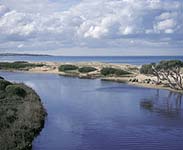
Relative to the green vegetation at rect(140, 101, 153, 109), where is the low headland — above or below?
above

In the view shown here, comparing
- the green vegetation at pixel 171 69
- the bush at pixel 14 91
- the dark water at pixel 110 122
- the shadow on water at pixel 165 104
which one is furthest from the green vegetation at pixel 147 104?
the green vegetation at pixel 171 69

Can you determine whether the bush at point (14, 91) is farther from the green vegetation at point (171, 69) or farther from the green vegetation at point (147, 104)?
the green vegetation at point (171, 69)

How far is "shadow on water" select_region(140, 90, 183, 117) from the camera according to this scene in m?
48.8

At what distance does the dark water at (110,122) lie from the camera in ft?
106

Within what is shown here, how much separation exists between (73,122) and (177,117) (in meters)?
12.0

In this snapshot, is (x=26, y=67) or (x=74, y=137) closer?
(x=74, y=137)

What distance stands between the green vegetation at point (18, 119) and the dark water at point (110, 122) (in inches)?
41.2

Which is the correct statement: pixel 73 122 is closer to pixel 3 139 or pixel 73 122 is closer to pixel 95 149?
pixel 95 149

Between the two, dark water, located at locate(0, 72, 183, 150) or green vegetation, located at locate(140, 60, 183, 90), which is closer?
dark water, located at locate(0, 72, 183, 150)

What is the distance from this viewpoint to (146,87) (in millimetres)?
79062

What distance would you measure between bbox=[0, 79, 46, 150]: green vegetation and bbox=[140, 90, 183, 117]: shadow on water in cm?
1456

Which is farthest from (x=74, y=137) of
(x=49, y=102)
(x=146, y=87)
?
(x=146, y=87)

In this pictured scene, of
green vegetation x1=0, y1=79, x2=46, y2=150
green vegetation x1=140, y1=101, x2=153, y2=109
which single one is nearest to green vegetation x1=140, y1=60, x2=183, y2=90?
green vegetation x1=140, y1=101, x2=153, y2=109

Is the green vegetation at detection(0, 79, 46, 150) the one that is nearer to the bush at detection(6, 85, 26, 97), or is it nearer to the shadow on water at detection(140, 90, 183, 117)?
the bush at detection(6, 85, 26, 97)
